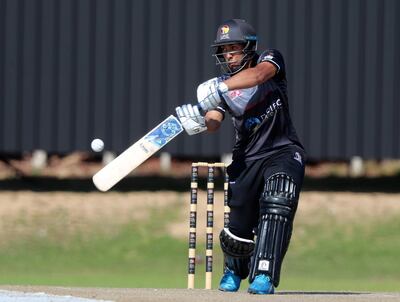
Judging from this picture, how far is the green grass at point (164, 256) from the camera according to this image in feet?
55.3

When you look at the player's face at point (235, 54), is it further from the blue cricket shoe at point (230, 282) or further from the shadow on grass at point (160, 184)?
the shadow on grass at point (160, 184)

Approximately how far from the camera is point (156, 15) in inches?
794

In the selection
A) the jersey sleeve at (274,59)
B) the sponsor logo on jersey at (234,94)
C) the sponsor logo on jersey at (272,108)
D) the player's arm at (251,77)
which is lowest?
the sponsor logo on jersey at (272,108)

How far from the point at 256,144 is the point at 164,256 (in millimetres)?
8756

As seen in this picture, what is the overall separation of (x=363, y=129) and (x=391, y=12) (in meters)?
1.77

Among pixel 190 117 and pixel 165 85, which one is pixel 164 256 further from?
pixel 190 117

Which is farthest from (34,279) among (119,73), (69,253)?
(119,73)

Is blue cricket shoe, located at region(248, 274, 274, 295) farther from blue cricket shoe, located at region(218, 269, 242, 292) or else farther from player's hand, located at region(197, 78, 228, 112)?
player's hand, located at region(197, 78, 228, 112)

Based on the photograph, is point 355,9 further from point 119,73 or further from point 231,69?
point 231,69

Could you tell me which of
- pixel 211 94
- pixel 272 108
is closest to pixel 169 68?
pixel 272 108

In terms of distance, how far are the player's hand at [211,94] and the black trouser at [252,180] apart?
2.16 feet

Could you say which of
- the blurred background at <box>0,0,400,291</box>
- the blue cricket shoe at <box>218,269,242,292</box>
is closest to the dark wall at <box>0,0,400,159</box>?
the blurred background at <box>0,0,400,291</box>

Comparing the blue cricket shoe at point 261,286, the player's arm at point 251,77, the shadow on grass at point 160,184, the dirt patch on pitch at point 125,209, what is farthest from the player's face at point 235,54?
the shadow on grass at point 160,184

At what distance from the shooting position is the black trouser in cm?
934
